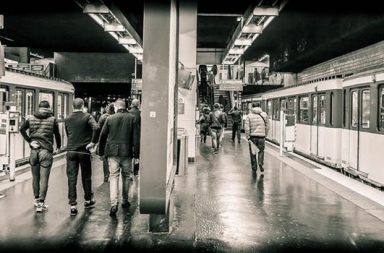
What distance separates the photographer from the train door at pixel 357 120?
10.3 metres

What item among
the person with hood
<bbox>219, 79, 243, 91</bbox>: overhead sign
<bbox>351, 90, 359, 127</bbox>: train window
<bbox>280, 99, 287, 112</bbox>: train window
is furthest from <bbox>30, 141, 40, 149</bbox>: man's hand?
<bbox>219, 79, 243, 91</bbox>: overhead sign

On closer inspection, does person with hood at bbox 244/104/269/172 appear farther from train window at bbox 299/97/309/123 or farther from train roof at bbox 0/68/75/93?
train roof at bbox 0/68/75/93

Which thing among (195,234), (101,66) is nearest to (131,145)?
(195,234)

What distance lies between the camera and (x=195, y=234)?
240 inches

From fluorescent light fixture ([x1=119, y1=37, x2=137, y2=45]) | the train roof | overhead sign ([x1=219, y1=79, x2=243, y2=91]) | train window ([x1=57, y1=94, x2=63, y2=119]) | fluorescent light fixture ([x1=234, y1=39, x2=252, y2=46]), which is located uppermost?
fluorescent light fixture ([x1=119, y1=37, x2=137, y2=45])

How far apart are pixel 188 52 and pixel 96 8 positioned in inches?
119

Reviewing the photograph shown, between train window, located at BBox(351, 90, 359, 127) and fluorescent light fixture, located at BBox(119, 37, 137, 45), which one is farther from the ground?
fluorescent light fixture, located at BBox(119, 37, 137, 45)

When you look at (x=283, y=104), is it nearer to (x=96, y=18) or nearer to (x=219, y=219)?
(x=96, y=18)

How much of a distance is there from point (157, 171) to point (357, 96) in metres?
6.99

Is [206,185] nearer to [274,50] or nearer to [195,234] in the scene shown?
[195,234]

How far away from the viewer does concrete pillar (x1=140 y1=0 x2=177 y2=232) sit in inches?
209

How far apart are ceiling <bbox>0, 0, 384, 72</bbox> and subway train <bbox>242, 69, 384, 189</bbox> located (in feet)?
6.83

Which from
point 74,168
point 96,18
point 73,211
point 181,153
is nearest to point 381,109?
point 181,153

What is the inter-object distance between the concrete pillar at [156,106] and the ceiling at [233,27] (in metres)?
6.13
